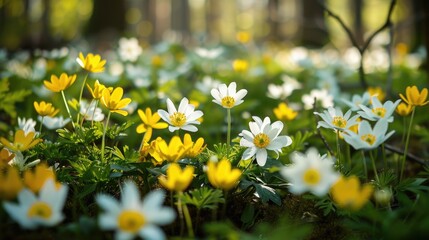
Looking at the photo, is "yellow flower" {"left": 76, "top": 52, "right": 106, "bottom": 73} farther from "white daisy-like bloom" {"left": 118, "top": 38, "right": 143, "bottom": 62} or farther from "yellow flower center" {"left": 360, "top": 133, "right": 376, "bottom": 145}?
"white daisy-like bloom" {"left": 118, "top": 38, "right": 143, "bottom": 62}

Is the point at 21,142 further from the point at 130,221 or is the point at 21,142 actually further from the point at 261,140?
the point at 261,140

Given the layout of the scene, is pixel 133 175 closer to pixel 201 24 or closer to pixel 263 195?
pixel 263 195

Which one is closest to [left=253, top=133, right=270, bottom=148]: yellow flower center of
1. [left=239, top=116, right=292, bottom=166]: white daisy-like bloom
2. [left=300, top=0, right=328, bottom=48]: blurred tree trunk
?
[left=239, top=116, right=292, bottom=166]: white daisy-like bloom

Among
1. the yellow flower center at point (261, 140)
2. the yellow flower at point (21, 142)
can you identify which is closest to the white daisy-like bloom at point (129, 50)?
the yellow flower at point (21, 142)

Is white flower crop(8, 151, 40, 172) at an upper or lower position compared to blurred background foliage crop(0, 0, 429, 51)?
upper

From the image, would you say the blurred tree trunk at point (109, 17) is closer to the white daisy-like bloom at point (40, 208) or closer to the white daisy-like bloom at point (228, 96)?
the white daisy-like bloom at point (228, 96)

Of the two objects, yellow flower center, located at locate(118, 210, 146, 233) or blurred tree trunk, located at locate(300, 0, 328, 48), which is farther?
blurred tree trunk, located at locate(300, 0, 328, 48)

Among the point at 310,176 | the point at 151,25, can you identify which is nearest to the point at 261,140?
the point at 310,176
